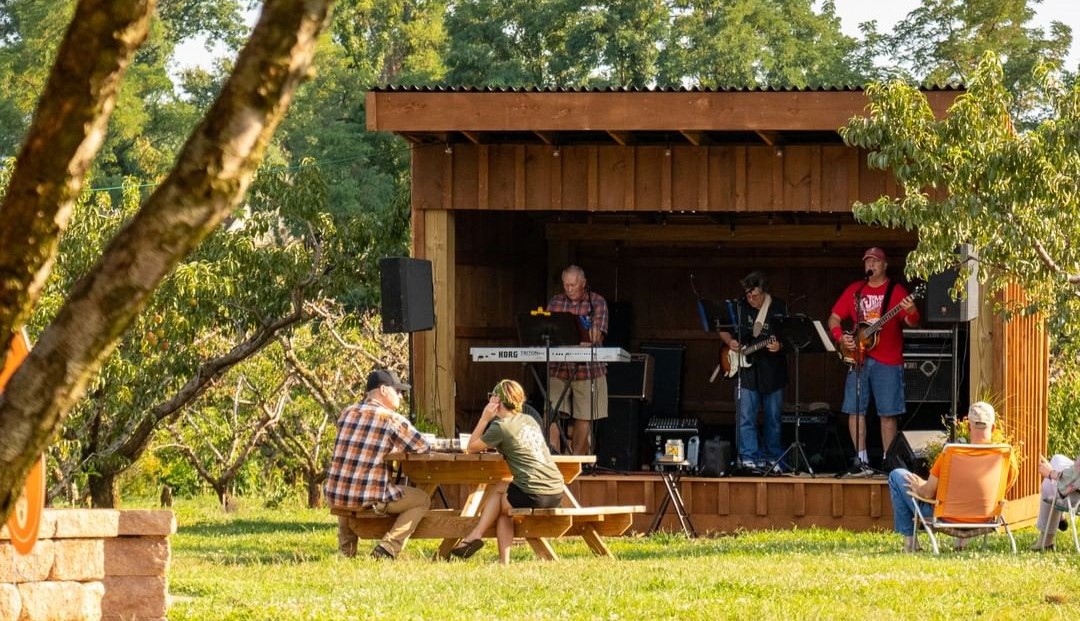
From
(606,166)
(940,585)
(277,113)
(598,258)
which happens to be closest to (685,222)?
(598,258)

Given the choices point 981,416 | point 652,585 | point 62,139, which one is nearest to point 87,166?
point 62,139

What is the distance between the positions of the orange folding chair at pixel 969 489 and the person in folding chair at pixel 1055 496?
11.2 inches

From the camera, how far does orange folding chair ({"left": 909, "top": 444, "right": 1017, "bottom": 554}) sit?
9.45 metres

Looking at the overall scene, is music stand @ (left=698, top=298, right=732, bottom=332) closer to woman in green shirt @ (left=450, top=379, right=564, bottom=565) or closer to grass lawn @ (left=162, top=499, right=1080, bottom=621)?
grass lawn @ (left=162, top=499, right=1080, bottom=621)

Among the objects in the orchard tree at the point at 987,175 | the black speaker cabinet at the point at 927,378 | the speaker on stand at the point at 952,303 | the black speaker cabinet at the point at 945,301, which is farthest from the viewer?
the black speaker cabinet at the point at 927,378

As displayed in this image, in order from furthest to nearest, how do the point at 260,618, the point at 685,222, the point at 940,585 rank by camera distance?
the point at 685,222
the point at 940,585
the point at 260,618

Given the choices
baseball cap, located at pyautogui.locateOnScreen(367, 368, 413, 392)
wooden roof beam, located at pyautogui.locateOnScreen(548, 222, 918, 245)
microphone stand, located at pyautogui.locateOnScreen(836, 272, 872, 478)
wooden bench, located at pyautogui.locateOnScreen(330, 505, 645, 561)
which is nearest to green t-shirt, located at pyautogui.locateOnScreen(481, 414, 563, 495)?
wooden bench, located at pyautogui.locateOnScreen(330, 505, 645, 561)

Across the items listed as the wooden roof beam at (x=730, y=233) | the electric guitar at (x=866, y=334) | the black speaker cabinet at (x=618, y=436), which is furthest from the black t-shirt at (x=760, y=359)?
the wooden roof beam at (x=730, y=233)

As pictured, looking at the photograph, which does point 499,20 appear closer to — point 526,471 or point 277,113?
point 526,471

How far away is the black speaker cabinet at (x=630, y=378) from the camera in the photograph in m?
13.9

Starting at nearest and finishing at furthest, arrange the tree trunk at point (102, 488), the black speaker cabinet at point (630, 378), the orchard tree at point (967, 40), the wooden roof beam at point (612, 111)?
the wooden roof beam at point (612, 111)
the black speaker cabinet at point (630, 378)
the tree trunk at point (102, 488)
the orchard tree at point (967, 40)

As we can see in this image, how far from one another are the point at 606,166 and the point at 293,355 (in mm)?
4426

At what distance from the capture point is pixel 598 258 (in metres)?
16.1

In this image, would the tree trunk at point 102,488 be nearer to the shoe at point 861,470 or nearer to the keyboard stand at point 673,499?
the keyboard stand at point 673,499
